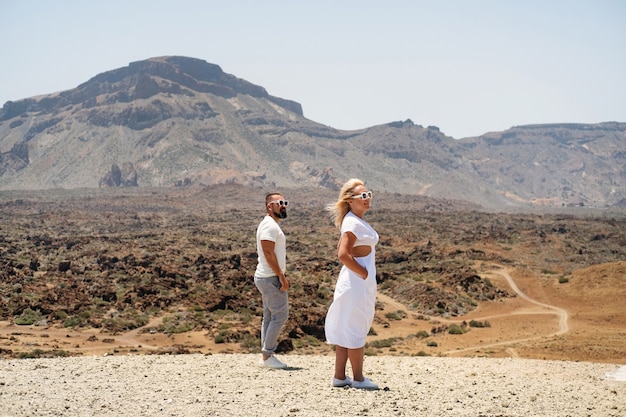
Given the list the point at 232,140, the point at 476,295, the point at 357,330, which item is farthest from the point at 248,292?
the point at 232,140

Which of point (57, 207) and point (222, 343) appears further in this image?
point (57, 207)

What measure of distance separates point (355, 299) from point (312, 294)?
23.2 meters

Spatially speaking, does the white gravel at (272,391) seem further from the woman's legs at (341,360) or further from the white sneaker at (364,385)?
the woman's legs at (341,360)

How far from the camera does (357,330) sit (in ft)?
20.7

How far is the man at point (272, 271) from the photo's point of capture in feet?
24.6

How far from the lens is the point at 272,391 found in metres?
6.44

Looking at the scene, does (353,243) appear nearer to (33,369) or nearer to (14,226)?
(33,369)

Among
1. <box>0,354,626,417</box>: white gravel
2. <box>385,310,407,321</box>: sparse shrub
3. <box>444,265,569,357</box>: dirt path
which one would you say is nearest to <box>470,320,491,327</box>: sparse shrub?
<box>444,265,569,357</box>: dirt path

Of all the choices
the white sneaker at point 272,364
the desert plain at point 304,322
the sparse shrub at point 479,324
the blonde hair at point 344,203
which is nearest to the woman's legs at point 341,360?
the desert plain at point 304,322

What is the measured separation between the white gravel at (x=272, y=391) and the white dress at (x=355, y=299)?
64 centimetres

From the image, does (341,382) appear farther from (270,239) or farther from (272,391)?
(270,239)

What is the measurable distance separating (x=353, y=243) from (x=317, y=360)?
12.1 ft

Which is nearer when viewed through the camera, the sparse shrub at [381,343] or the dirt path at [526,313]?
the dirt path at [526,313]

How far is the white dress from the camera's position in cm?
623
